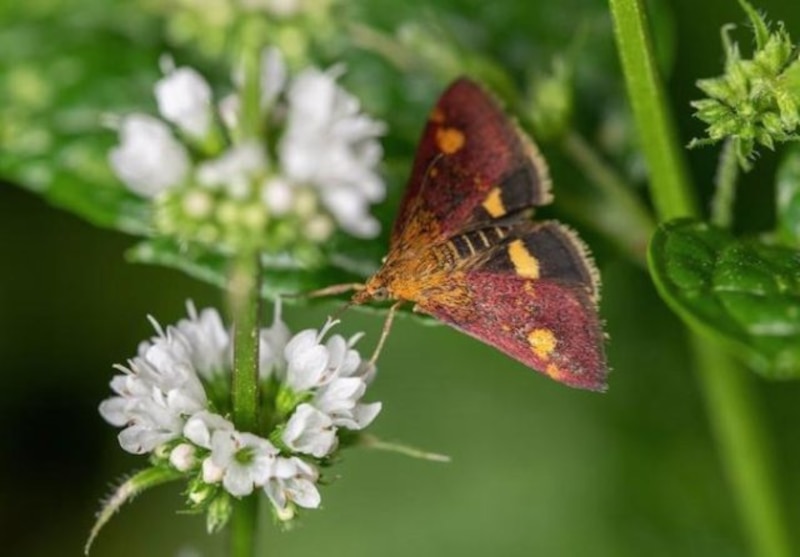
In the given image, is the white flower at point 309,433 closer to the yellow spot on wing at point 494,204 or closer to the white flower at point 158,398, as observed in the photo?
the white flower at point 158,398

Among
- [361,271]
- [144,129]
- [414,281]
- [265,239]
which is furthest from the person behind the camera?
[361,271]

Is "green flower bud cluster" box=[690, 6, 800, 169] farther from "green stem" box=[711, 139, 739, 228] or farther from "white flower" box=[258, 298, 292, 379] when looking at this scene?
"white flower" box=[258, 298, 292, 379]

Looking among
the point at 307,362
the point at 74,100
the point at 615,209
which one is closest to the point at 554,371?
the point at 307,362

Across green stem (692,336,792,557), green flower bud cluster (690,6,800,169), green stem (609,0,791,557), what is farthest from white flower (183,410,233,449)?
green stem (692,336,792,557)

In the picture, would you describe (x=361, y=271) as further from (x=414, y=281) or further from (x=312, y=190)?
(x=312, y=190)

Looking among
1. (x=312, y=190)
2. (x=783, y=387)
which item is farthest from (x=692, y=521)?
(x=312, y=190)

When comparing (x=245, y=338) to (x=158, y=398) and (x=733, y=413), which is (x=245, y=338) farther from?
(x=733, y=413)
